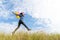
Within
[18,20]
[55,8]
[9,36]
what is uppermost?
[55,8]

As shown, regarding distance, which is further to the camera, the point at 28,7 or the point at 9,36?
the point at 28,7

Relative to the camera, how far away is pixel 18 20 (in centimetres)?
297

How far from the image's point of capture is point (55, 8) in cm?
308

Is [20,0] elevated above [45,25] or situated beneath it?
elevated above

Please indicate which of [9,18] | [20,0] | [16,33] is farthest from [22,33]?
[20,0]

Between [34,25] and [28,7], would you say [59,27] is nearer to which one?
[34,25]

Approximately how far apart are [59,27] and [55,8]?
12.4 inches

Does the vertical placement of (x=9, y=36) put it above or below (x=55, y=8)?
below

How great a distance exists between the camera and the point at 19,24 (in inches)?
116

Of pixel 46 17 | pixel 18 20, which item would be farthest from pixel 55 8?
pixel 18 20

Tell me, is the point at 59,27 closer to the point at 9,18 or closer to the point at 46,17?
the point at 46,17

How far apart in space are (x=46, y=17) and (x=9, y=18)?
578mm

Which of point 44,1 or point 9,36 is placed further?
point 44,1

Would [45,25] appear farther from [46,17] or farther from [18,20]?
[18,20]
